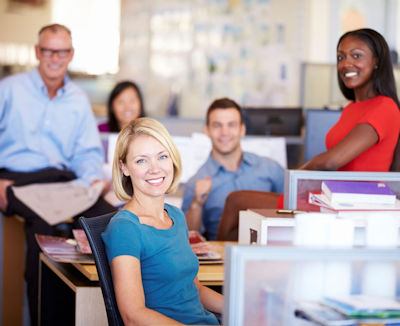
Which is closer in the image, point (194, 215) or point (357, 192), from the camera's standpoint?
point (357, 192)

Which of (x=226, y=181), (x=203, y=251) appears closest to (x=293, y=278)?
(x=203, y=251)

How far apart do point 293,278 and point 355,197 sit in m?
0.66

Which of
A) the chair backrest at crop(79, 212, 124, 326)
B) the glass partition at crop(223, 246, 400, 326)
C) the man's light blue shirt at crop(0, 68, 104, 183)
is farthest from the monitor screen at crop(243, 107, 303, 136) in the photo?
the glass partition at crop(223, 246, 400, 326)

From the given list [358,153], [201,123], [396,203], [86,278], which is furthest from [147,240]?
[201,123]

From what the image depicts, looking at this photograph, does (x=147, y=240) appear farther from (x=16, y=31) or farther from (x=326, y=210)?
(x=16, y=31)

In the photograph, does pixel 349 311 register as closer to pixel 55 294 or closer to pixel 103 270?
pixel 103 270

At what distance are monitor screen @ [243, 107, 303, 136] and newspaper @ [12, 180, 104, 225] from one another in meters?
1.40

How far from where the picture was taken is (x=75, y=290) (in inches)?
73.2

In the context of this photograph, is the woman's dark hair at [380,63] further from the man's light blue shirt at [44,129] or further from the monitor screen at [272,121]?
the monitor screen at [272,121]

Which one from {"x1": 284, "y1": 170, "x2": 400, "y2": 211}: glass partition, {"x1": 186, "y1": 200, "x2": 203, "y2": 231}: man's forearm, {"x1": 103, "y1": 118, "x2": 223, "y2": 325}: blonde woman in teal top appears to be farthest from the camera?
{"x1": 186, "y1": 200, "x2": 203, "y2": 231}: man's forearm

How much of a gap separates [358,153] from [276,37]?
500cm

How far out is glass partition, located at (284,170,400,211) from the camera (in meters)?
1.84

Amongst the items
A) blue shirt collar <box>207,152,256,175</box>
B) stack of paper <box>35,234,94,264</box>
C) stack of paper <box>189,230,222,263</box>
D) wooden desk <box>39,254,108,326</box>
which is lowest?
wooden desk <box>39,254,108,326</box>

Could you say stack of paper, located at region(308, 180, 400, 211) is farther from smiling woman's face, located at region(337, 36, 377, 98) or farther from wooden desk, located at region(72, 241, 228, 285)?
smiling woman's face, located at region(337, 36, 377, 98)
